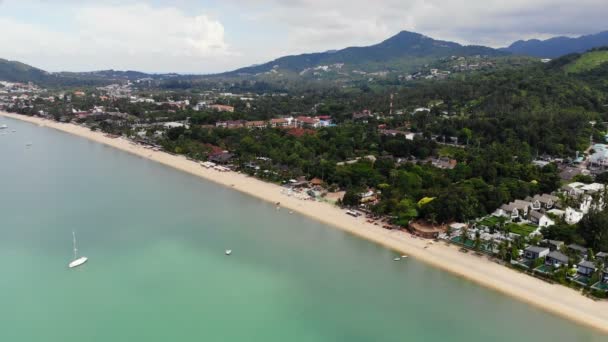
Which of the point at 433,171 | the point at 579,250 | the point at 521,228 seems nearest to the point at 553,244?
the point at 579,250

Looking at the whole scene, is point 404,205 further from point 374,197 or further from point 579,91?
point 579,91

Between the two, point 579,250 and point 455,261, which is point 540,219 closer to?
point 579,250

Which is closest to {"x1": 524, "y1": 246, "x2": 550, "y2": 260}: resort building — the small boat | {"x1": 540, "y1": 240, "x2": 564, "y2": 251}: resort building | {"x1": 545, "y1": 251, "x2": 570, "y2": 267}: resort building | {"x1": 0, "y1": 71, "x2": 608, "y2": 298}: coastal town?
{"x1": 0, "y1": 71, "x2": 608, "y2": 298}: coastal town

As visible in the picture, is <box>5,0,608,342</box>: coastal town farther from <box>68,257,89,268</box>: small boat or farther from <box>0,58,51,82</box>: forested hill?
<box>0,58,51,82</box>: forested hill

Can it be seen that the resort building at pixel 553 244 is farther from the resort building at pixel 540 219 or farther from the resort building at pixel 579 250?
the resort building at pixel 540 219

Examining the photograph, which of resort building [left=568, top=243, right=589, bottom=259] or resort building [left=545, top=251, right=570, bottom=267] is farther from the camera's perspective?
resort building [left=568, top=243, right=589, bottom=259]

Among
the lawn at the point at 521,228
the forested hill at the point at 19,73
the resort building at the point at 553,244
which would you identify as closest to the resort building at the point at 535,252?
the resort building at the point at 553,244

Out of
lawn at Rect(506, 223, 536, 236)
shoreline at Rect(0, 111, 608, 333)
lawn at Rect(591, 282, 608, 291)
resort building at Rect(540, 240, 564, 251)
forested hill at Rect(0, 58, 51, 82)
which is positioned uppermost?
forested hill at Rect(0, 58, 51, 82)

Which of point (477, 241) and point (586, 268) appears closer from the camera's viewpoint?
point (586, 268)
